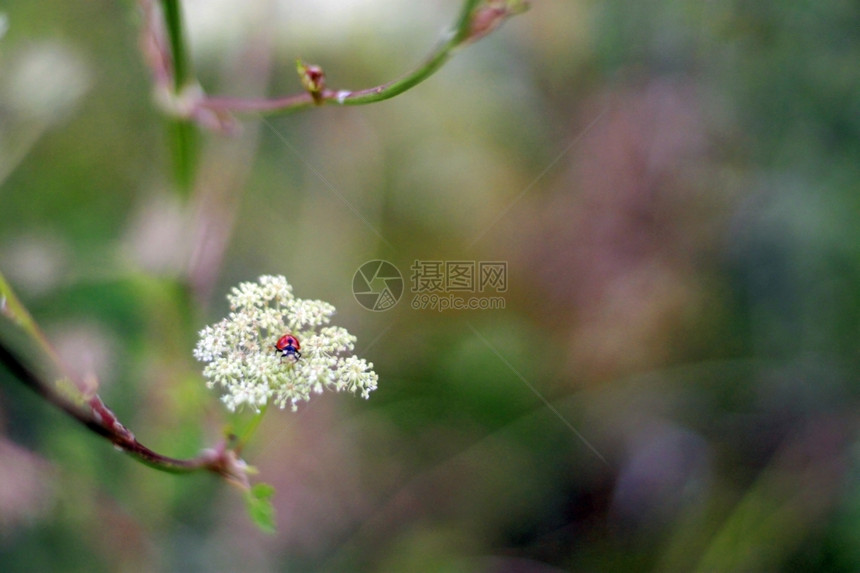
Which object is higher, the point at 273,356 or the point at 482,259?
the point at 482,259

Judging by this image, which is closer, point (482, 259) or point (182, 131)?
point (182, 131)

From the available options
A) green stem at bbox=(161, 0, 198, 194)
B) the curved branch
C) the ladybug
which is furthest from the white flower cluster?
green stem at bbox=(161, 0, 198, 194)

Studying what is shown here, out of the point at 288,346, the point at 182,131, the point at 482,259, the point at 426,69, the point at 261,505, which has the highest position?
the point at 482,259

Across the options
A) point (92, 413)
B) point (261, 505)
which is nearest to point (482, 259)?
point (261, 505)

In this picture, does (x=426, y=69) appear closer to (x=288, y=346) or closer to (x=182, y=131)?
(x=288, y=346)

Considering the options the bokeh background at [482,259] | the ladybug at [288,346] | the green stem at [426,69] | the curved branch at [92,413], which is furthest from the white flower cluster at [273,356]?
the bokeh background at [482,259]

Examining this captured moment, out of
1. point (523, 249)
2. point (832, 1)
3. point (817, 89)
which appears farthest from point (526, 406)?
point (832, 1)
